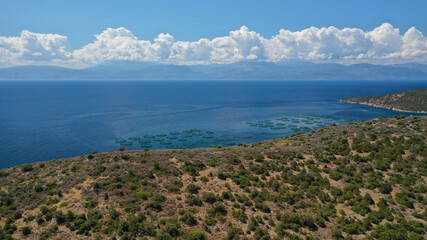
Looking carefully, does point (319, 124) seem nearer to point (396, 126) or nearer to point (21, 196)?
point (396, 126)

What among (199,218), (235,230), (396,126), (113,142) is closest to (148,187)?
(199,218)

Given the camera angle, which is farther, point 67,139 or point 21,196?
point 67,139

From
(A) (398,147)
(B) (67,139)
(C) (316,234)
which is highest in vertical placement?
(A) (398,147)

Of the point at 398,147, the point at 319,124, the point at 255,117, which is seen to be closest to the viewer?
the point at 398,147

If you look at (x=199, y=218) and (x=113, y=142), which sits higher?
(x=199, y=218)

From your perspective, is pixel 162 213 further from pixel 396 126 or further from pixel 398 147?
pixel 396 126

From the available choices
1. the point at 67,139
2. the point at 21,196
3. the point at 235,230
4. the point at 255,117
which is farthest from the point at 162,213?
the point at 255,117

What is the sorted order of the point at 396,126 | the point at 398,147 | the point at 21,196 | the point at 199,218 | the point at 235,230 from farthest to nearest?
the point at 396,126, the point at 398,147, the point at 21,196, the point at 199,218, the point at 235,230
